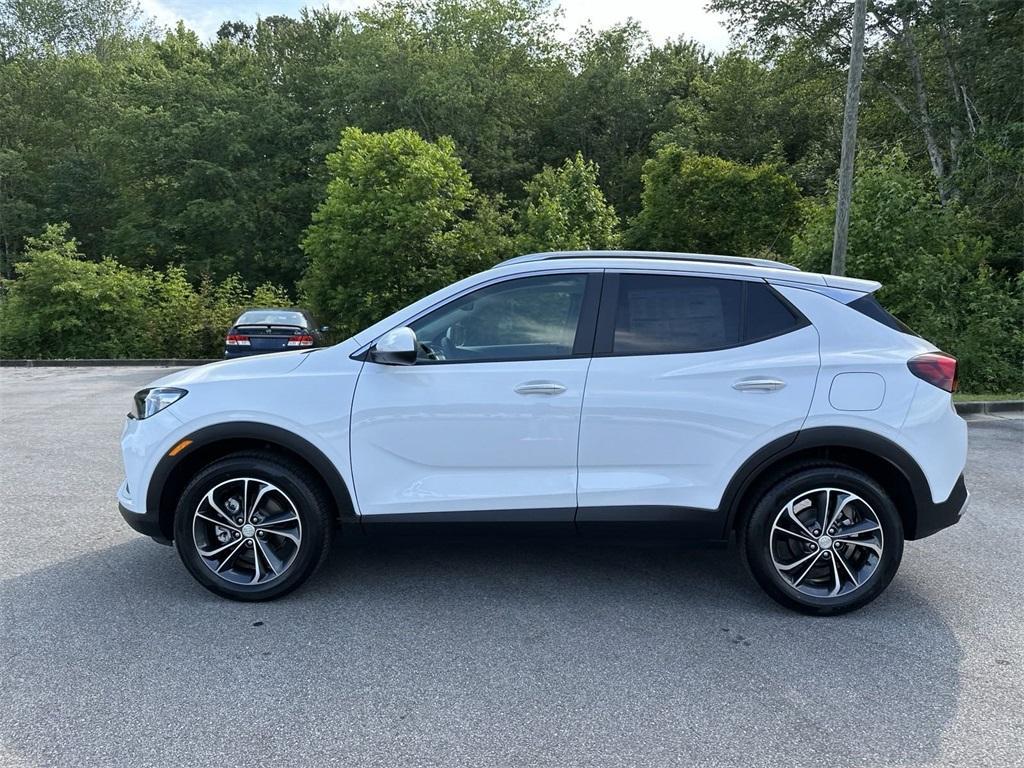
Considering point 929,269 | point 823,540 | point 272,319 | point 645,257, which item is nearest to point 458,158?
point 272,319

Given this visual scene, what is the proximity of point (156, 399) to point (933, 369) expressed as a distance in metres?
3.88

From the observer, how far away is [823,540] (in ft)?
13.1

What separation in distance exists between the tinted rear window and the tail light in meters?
12.3

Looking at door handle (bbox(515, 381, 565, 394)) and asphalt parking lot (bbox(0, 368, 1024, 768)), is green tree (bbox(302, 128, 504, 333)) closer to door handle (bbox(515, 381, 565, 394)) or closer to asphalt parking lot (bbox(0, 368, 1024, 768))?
asphalt parking lot (bbox(0, 368, 1024, 768))

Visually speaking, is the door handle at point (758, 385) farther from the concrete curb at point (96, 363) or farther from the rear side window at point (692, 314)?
the concrete curb at point (96, 363)

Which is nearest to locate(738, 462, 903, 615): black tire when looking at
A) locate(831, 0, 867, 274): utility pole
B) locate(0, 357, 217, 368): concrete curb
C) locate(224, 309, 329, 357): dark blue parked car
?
locate(831, 0, 867, 274): utility pole

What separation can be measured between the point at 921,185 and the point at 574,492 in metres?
15.7

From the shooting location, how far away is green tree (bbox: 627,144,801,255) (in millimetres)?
26312

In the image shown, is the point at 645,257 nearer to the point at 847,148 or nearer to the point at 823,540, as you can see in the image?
the point at 823,540

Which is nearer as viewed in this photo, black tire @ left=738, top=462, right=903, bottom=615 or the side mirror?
the side mirror

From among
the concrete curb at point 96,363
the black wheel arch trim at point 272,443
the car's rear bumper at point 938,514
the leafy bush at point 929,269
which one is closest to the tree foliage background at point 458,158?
the leafy bush at point 929,269

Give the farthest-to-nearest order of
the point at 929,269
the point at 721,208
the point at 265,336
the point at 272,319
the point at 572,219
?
the point at 721,208 → the point at 572,219 → the point at 929,269 → the point at 272,319 → the point at 265,336

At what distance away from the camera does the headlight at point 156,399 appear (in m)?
4.18

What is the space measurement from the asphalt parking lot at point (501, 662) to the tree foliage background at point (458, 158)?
11953 mm
